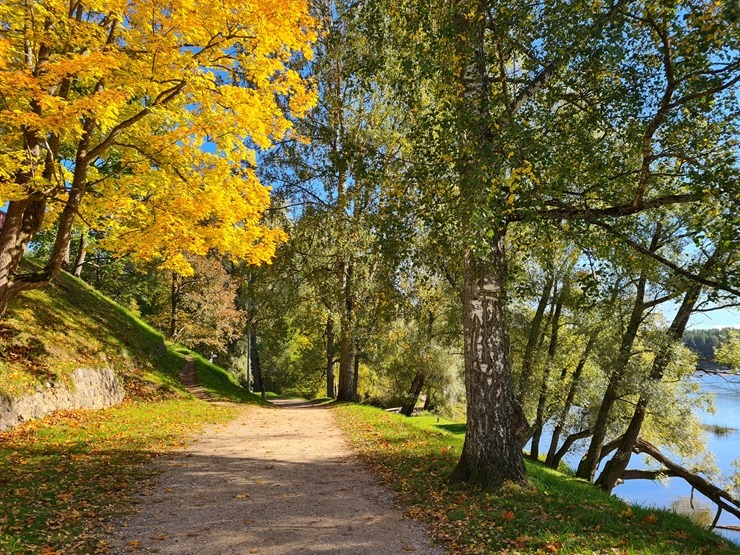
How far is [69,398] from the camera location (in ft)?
38.3

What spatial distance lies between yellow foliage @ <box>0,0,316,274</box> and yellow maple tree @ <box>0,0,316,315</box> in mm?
25

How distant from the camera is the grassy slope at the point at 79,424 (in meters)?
5.50

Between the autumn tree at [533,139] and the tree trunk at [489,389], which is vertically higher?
the autumn tree at [533,139]

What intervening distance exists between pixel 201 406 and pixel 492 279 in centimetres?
1280

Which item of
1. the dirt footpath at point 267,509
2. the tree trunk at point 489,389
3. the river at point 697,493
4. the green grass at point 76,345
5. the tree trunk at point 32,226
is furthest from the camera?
the river at point 697,493

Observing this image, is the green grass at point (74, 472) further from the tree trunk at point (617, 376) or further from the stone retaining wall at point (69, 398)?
the tree trunk at point (617, 376)

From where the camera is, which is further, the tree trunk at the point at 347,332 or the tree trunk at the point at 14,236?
the tree trunk at the point at 347,332

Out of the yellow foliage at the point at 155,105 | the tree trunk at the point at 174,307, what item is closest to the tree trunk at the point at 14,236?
the yellow foliage at the point at 155,105

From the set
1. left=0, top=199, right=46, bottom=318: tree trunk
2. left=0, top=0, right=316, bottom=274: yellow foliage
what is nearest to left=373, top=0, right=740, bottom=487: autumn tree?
left=0, top=0, right=316, bottom=274: yellow foliage

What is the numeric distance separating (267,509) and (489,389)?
11.7 feet

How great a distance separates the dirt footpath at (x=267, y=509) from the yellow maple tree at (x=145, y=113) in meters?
4.29

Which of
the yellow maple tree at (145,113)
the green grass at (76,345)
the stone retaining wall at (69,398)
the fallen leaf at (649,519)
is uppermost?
the yellow maple tree at (145,113)

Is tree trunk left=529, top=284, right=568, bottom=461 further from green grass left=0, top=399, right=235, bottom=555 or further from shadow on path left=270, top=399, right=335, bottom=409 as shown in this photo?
green grass left=0, top=399, right=235, bottom=555

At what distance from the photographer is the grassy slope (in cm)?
550
